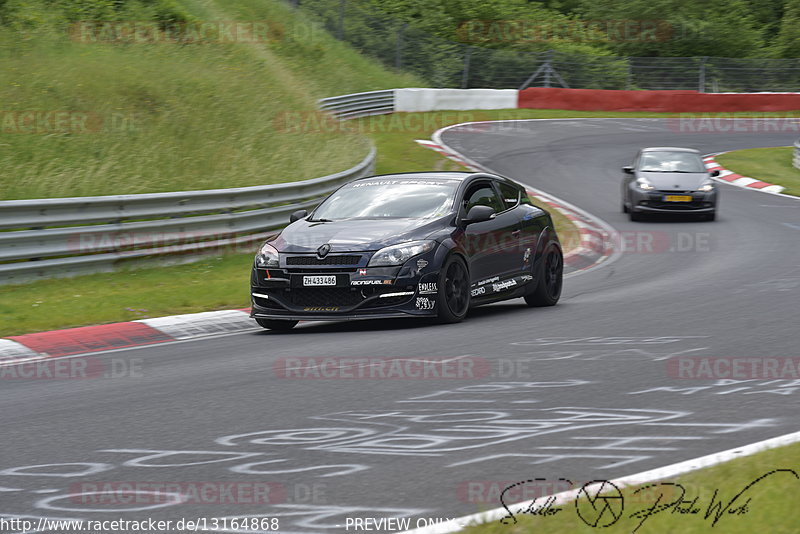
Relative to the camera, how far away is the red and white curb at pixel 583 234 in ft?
57.1

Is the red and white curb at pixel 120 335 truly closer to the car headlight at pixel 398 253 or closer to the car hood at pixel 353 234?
the car hood at pixel 353 234

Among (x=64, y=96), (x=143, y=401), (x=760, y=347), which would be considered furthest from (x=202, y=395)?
(x=64, y=96)

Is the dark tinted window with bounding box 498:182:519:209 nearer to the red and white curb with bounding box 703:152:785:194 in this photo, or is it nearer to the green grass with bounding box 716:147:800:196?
the red and white curb with bounding box 703:152:785:194

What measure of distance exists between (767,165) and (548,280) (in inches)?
866

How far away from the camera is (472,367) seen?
843cm

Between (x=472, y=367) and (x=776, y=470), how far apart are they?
3663 millimetres

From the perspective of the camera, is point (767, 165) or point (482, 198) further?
point (767, 165)

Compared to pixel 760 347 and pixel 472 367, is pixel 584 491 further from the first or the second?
pixel 760 347

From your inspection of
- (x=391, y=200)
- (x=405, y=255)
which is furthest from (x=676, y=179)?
(x=405, y=255)

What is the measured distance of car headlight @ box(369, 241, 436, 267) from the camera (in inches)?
412

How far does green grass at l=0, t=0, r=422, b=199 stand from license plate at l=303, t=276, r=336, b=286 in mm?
7527

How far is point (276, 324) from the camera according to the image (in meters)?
11.2

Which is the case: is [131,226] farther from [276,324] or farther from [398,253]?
[398,253]

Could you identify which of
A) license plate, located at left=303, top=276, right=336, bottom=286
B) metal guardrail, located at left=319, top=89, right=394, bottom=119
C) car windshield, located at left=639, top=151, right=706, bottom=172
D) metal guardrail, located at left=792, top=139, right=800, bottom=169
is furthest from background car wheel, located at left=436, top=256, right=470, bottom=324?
metal guardrail, located at left=319, top=89, right=394, bottom=119
